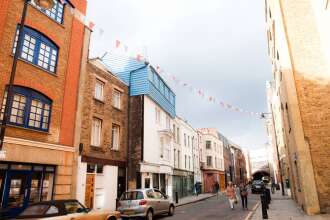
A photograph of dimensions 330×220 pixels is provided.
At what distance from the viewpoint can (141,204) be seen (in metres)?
12.9

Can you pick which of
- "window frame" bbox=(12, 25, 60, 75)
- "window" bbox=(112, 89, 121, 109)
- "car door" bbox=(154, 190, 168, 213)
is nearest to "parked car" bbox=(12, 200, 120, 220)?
"car door" bbox=(154, 190, 168, 213)

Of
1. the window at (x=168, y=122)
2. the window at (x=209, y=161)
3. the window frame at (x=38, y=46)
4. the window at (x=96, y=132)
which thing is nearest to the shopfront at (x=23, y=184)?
the window at (x=96, y=132)

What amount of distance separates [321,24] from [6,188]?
16.4 metres

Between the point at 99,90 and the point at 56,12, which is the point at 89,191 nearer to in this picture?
the point at 99,90

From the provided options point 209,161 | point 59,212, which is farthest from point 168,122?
point 209,161

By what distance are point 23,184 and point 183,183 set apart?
23745mm

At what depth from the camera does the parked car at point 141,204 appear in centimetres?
1280

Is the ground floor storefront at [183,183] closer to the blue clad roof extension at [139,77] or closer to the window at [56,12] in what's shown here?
the blue clad roof extension at [139,77]

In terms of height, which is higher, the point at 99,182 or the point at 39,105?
the point at 39,105

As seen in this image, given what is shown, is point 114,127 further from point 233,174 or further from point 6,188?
point 233,174

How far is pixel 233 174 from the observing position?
240 feet

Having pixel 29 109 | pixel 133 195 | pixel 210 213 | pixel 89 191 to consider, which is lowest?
pixel 210 213

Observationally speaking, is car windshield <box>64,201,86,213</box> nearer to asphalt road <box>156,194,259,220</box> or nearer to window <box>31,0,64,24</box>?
asphalt road <box>156,194,259,220</box>

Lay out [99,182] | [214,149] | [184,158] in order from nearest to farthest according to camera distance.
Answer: [99,182], [184,158], [214,149]
